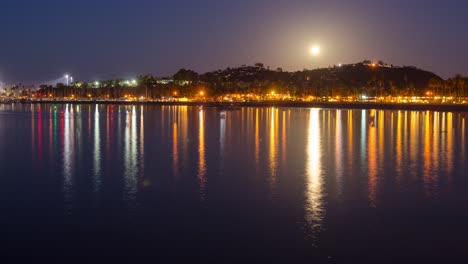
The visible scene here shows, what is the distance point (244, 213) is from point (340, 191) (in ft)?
8.93

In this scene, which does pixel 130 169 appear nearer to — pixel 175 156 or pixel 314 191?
pixel 175 156

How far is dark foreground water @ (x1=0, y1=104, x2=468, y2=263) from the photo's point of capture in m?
7.44

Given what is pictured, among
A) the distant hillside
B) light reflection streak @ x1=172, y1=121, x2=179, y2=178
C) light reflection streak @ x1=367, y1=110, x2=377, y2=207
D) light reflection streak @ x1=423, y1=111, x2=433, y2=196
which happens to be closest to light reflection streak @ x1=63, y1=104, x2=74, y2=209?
light reflection streak @ x1=172, y1=121, x2=179, y2=178

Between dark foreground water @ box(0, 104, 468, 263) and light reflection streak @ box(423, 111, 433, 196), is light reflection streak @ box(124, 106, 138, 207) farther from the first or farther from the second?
light reflection streak @ box(423, 111, 433, 196)

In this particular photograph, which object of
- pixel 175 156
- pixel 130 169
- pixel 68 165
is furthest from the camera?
pixel 175 156

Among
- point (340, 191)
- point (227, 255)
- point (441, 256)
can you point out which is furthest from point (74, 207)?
point (441, 256)

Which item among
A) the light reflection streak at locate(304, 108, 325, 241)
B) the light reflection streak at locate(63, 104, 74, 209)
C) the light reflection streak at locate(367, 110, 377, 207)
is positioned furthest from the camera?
the light reflection streak at locate(63, 104, 74, 209)

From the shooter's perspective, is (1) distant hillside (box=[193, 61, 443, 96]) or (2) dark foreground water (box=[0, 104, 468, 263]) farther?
(1) distant hillside (box=[193, 61, 443, 96])

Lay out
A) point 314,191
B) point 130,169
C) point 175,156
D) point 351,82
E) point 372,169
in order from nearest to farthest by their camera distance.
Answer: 1. point 314,191
2. point 130,169
3. point 372,169
4. point 175,156
5. point 351,82

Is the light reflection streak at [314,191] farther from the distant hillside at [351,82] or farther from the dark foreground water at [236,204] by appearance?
the distant hillside at [351,82]

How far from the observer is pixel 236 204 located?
10008 mm

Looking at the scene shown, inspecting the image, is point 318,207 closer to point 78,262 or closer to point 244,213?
point 244,213

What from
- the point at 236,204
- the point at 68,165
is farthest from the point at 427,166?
the point at 68,165

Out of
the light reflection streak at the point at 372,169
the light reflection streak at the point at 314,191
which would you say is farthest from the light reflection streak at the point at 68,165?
the light reflection streak at the point at 372,169
